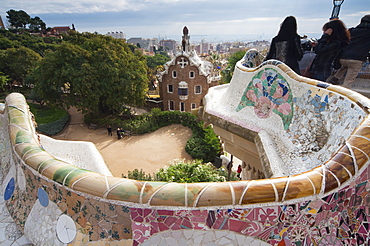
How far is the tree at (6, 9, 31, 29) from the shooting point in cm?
5406

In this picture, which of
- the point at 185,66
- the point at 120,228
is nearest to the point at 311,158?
the point at 120,228

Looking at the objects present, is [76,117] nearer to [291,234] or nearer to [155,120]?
[155,120]

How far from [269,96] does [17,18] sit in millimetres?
68810

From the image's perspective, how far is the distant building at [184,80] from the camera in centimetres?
2498

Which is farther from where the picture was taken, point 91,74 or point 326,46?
point 91,74

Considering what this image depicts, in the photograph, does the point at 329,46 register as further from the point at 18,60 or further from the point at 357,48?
the point at 18,60

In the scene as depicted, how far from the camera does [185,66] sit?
25.0 m

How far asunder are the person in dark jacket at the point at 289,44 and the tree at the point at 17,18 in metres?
67.4

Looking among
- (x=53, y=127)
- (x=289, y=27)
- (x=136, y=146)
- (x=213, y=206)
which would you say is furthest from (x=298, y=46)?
(x=53, y=127)

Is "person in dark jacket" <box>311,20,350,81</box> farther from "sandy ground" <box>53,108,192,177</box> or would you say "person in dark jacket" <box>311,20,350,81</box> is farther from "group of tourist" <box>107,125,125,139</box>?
"group of tourist" <box>107,125,125,139</box>

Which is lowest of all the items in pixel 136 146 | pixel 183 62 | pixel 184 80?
pixel 136 146

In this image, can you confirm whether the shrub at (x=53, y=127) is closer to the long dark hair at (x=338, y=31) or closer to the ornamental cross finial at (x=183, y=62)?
the ornamental cross finial at (x=183, y=62)

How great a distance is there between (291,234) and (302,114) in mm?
2955

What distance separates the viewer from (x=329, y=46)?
6.55 m
